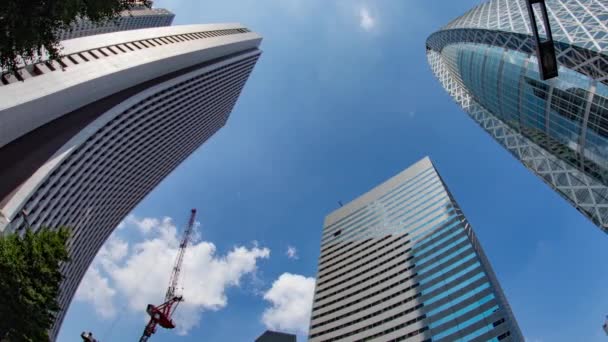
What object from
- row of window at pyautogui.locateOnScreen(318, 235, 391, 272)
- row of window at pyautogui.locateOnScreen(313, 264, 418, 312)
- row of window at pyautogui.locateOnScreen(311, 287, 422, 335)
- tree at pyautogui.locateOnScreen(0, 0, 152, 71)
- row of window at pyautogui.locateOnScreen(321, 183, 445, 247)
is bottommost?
tree at pyautogui.locateOnScreen(0, 0, 152, 71)

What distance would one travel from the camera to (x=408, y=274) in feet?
299

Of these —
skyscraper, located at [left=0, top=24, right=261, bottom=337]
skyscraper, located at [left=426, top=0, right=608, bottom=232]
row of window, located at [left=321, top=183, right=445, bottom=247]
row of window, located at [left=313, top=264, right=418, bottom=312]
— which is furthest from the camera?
row of window, located at [left=321, top=183, right=445, bottom=247]

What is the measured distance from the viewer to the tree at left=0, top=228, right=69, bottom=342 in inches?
846

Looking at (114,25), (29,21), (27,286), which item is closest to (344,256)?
(27,286)

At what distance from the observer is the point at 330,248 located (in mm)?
129125

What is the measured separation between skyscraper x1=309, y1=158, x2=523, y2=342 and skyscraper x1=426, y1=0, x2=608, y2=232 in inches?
1179

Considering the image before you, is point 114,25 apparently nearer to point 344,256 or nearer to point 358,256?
point 344,256

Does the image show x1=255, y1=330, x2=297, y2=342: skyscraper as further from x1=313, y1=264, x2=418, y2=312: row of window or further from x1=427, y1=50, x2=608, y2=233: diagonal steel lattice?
x1=427, y1=50, x2=608, y2=233: diagonal steel lattice

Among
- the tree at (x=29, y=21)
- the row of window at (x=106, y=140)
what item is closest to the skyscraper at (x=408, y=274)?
the row of window at (x=106, y=140)

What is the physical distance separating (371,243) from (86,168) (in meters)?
84.8

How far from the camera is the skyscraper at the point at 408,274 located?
71.7 m

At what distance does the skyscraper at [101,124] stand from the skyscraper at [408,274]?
67813mm

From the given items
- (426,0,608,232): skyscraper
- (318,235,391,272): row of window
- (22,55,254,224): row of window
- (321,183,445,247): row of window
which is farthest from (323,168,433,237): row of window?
(22,55,254,224): row of window

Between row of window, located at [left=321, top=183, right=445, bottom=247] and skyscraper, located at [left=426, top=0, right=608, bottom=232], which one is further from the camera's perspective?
row of window, located at [left=321, top=183, right=445, bottom=247]
